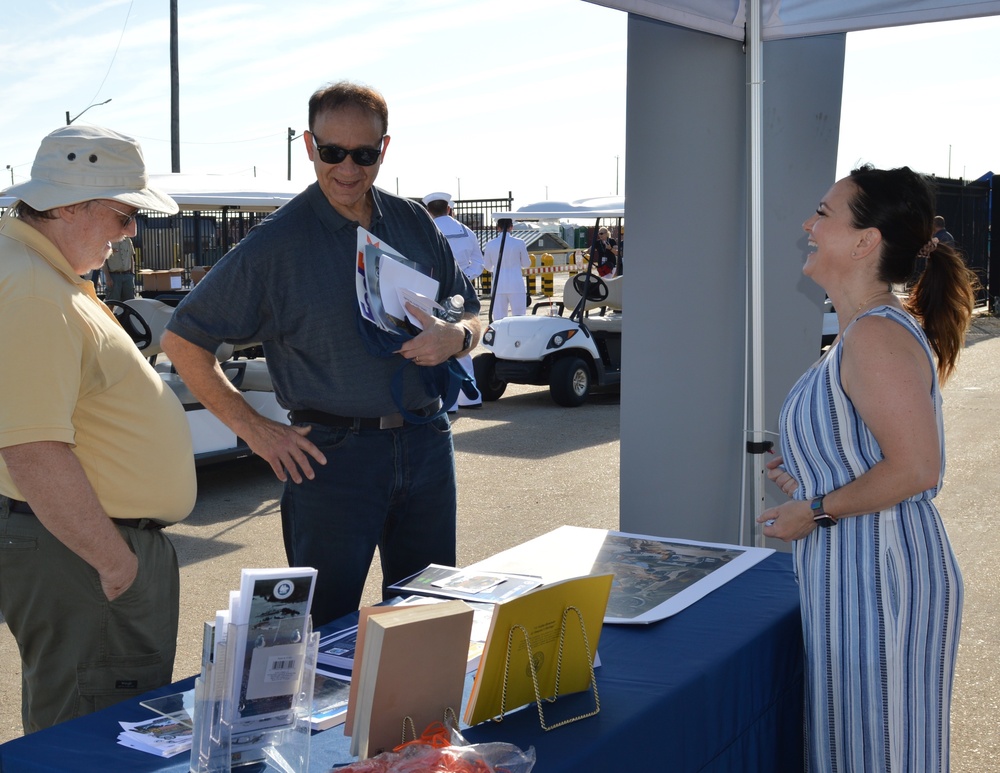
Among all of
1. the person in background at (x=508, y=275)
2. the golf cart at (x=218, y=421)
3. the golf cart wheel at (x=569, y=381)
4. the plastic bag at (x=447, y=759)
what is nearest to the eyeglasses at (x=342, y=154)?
the plastic bag at (x=447, y=759)

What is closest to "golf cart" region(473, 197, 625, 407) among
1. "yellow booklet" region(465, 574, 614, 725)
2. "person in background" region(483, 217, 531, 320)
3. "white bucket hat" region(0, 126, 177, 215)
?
"person in background" region(483, 217, 531, 320)

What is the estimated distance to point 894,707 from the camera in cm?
231

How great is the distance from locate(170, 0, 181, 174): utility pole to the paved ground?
15436 mm

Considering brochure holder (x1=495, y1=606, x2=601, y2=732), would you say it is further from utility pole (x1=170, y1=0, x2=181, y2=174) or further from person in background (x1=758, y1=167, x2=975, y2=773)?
utility pole (x1=170, y1=0, x2=181, y2=174)

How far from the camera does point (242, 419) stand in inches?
108

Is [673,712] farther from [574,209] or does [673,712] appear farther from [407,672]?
[574,209]

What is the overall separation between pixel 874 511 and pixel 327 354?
57.2 inches

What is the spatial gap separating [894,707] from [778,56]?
8.66 ft

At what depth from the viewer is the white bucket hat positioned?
2254mm

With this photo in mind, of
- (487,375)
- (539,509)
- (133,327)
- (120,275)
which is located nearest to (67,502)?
(539,509)

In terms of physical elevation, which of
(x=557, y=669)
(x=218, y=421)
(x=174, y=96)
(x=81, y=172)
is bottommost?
(x=218, y=421)

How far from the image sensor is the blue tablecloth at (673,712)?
1.72 metres

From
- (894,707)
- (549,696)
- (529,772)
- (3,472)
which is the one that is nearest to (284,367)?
(3,472)

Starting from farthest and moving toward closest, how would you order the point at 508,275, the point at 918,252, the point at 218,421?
1. the point at 508,275
2. the point at 218,421
3. the point at 918,252
